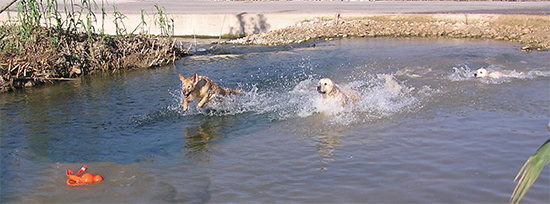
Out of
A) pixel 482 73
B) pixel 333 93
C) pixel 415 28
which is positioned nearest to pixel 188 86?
pixel 333 93

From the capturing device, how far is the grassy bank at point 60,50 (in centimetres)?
1295

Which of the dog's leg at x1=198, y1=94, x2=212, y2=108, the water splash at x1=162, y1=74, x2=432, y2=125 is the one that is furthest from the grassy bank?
the dog's leg at x1=198, y1=94, x2=212, y2=108

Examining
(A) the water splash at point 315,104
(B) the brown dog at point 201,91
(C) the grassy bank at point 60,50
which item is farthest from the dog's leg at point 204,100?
(C) the grassy bank at point 60,50

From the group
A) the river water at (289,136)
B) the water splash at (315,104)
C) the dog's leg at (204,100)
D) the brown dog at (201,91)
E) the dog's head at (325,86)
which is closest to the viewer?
the river water at (289,136)

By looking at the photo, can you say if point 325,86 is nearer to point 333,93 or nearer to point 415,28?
point 333,93

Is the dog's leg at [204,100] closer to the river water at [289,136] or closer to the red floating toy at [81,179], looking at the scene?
the river water at [289,136]

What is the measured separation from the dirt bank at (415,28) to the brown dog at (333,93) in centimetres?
961

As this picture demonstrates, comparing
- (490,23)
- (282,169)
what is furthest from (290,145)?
(490,23)

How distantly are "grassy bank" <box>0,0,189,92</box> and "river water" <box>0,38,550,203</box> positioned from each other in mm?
804

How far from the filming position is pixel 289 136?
27.6 ft

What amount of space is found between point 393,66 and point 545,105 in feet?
17.1

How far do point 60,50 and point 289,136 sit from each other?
8.95 meters

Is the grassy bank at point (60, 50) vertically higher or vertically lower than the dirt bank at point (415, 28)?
lower

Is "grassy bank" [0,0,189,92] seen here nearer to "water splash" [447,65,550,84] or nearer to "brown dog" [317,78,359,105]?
"brown dog" [317,78,359,105]
